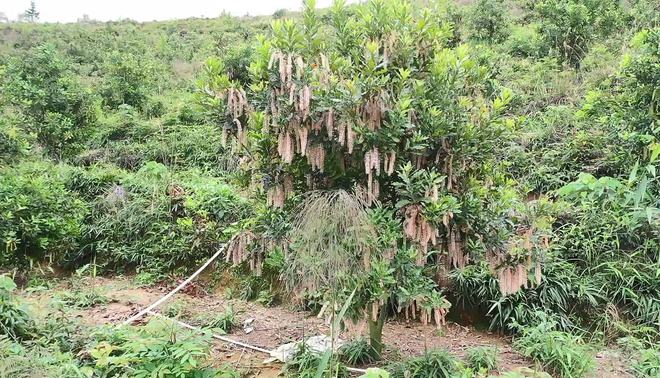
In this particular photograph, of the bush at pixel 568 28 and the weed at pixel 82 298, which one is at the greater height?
the bush at pixel 568 28

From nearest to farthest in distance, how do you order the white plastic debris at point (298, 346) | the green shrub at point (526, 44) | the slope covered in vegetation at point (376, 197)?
the slope covered in vegetation at point (376, 197)
the white plastic debris at point (298, 346)
the green shrub at point (526, 44)

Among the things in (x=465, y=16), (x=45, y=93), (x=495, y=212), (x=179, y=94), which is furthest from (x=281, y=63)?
(x=179, y=94)

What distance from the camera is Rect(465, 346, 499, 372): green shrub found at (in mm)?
3703

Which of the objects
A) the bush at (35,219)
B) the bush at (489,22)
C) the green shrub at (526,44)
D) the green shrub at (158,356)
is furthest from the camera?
the bush at (489,22)

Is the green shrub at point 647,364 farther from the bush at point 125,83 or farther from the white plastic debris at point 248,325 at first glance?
the bush at point 125,83

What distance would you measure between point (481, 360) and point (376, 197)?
1.76m

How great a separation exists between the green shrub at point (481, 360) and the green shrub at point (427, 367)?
275 millimetres

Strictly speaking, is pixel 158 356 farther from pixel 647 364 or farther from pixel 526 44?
pixel 526 44

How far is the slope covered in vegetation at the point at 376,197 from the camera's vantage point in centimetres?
275

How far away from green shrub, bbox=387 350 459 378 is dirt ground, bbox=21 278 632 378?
0.17m

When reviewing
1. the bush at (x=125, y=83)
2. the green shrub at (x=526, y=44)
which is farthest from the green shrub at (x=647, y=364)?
the bush at (x=125, y=83)

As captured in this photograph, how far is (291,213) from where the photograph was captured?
3.13 m

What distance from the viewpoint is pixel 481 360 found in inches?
147

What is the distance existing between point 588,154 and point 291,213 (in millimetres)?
4896
